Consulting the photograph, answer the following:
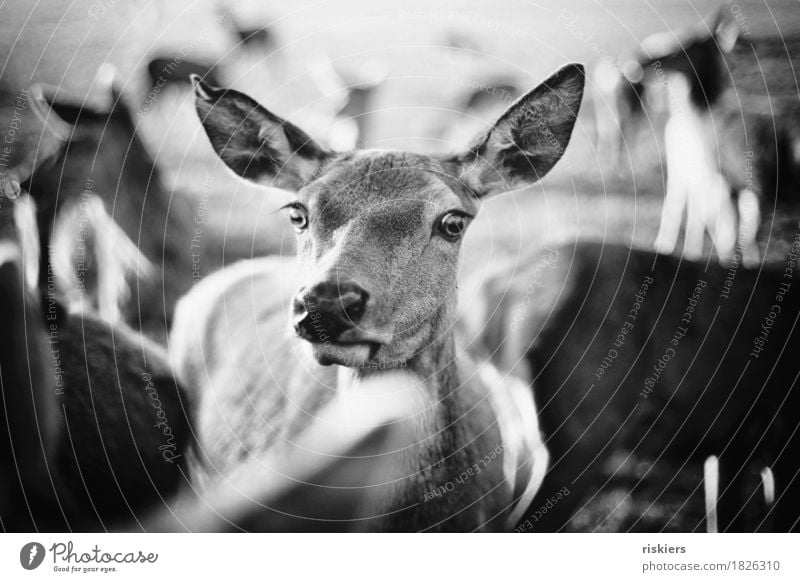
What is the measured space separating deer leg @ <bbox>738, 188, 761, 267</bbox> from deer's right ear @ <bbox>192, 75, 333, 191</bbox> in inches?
44.3

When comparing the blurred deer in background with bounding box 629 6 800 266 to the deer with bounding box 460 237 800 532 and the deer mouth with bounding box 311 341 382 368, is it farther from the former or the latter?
the deer mouth with bounding box 311 341 382 368

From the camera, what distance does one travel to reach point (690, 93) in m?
1.84

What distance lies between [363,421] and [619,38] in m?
1.21

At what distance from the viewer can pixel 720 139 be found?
186 cm

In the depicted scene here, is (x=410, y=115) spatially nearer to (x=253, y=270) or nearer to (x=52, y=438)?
(x=253, y=270)

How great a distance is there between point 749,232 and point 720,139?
0.26 meters

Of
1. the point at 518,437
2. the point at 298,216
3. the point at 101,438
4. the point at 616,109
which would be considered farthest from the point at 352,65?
the point at 101,438

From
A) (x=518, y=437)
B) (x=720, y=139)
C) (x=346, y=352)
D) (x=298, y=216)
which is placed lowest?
(x=518, y=437)

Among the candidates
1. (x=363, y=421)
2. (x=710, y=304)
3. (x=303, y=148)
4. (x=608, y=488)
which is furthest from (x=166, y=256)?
(x=710, y=304)

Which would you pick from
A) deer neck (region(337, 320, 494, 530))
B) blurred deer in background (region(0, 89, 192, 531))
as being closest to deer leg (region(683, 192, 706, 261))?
deer neck (region(337, 320, 494, 530))

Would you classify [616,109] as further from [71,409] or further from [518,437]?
[71,409]

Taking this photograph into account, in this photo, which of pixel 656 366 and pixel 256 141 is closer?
pixel 256 141

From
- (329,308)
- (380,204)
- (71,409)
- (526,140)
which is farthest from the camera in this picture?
(71,409)
